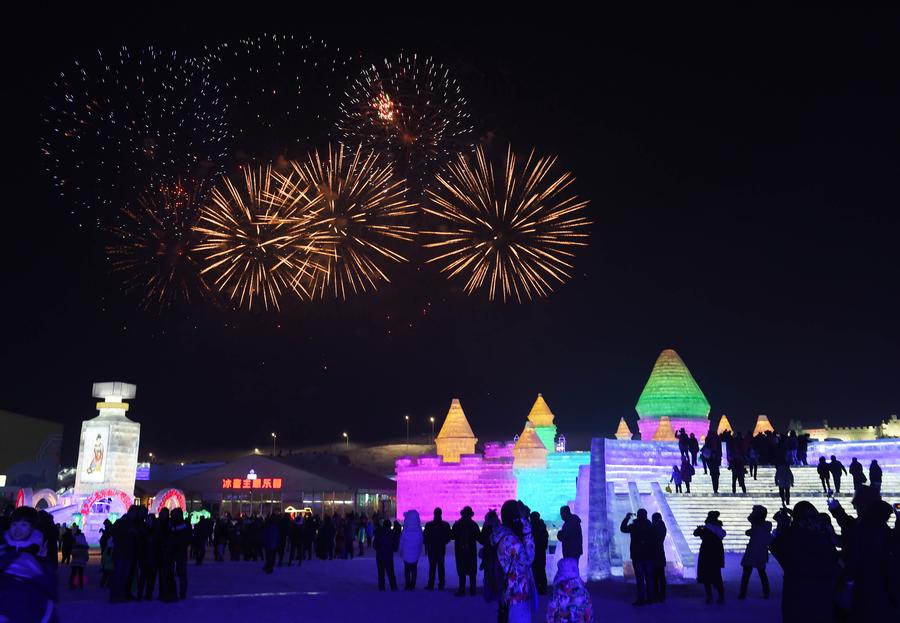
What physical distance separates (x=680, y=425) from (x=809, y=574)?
32752mm

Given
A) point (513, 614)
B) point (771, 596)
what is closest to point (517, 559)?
point (513, 614)

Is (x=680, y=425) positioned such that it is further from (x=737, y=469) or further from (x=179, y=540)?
(x=179, y=540)

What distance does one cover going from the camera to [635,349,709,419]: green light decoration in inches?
1499

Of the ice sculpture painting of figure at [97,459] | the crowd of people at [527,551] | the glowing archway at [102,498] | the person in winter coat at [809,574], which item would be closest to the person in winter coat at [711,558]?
the crowd of people at [527,551]

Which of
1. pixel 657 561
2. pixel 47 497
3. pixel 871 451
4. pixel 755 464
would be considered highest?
pixel 871 451

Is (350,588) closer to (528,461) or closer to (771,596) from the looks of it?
(771,596)

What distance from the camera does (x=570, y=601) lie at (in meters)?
5.09

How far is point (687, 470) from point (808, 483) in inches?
158

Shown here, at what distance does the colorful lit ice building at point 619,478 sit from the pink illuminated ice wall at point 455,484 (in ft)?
0.14

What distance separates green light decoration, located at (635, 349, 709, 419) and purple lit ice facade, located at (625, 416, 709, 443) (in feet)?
0.52

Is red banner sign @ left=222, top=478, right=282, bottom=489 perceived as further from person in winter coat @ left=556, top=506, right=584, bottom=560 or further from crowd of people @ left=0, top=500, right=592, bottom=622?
person in winter coat @ left=556, top=506, right=584, bottom=560

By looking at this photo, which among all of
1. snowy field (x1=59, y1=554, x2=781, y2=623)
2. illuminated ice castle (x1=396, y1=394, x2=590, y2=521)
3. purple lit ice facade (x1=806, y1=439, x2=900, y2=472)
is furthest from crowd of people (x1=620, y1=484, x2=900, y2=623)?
illuminated ice castle (x1=396, y1=394, x2=590, y2=521)

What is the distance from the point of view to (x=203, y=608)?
35.0 feet

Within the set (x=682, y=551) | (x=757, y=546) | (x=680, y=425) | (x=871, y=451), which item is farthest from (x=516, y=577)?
(x=680, y=425)
